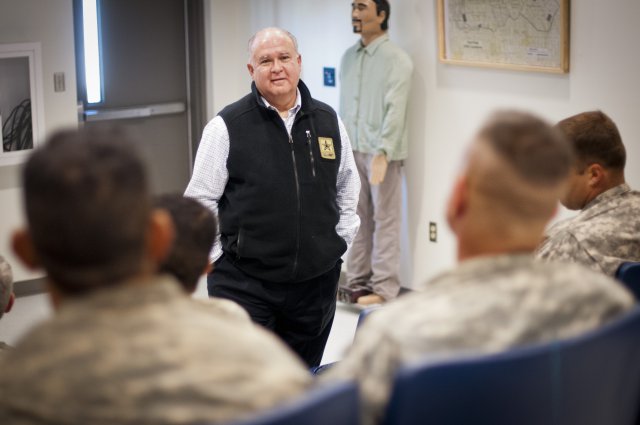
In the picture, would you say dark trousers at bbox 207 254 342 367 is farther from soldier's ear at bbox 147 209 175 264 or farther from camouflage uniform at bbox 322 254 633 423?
soldier's ear at bbox 147 209 175 264

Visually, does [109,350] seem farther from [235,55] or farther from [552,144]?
[235,55]

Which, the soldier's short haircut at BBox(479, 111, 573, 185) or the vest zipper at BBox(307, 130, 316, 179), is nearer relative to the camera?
the soldier's short haircut at BBox(479, 111, 573, 185)

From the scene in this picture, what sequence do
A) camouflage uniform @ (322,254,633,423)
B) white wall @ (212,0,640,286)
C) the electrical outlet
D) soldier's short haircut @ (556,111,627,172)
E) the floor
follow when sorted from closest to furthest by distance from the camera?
camouflage uniform @ (322,254,633,423) → soldier's short haircut @ (556,111,627,172) → white wall @ (212,0,640,286) → the floor → the electrical outlet

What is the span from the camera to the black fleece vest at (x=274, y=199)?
10.5 ft

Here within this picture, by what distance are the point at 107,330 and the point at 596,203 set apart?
1.69 m

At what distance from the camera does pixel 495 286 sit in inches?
60.0

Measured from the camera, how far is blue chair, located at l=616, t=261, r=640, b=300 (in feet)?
7.95

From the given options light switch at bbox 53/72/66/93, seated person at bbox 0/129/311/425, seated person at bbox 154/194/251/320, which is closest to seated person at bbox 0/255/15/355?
seated person at bbox 154/194/251/320

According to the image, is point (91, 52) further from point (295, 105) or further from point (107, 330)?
point (107, 330)

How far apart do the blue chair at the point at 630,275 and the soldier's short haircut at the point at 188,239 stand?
108 centimetres

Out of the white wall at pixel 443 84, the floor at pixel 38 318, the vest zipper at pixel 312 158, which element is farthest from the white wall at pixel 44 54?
the vest zipper at pixel 312 158

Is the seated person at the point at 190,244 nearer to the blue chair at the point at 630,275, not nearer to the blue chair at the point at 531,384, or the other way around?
the blue chair at the point at 531,384

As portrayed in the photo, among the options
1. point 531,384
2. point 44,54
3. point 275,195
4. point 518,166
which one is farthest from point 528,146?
point 44,54

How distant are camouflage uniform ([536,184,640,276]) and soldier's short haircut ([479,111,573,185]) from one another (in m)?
0.97
